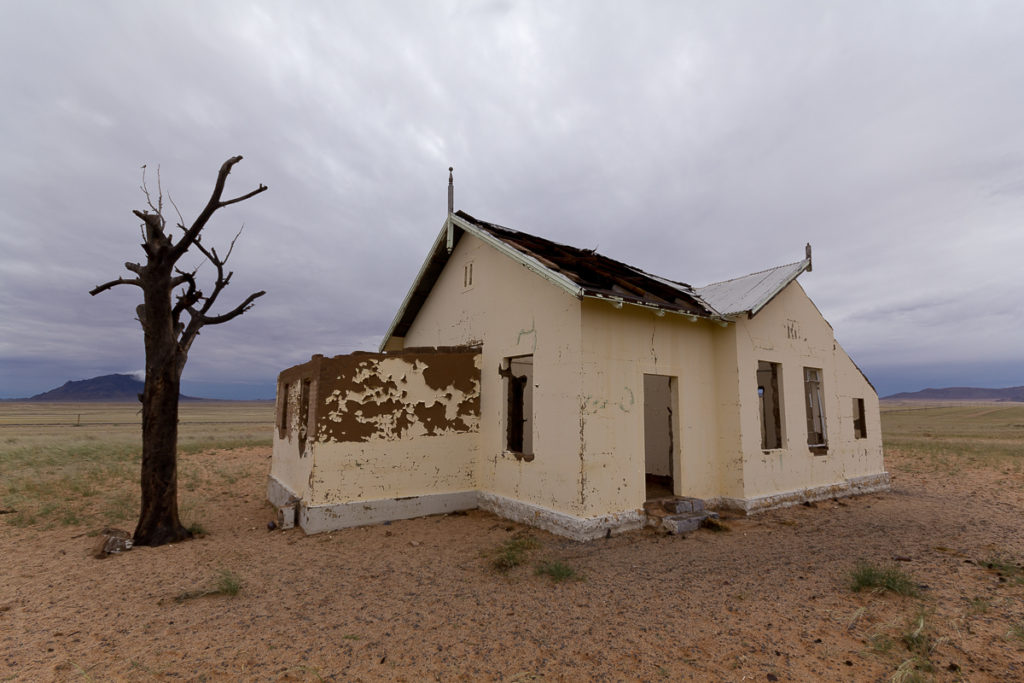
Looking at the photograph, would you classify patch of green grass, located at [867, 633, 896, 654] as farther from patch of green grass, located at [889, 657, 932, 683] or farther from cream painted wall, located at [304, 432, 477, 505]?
cream painted wall, located at [304, 432, 477, 505]

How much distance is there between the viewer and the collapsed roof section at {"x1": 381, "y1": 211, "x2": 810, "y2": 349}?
8.02 meters

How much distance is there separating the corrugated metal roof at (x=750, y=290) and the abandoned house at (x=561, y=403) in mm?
68

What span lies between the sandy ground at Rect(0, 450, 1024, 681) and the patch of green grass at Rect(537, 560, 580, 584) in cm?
10

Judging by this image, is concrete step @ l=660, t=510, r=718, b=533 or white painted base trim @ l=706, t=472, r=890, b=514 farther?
white painted base trim @ l=706, t=472, r=890, b=514

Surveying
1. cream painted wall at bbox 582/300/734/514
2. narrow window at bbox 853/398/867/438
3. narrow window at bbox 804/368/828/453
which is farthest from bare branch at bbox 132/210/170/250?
narrow window at bbox 853/398/867/438

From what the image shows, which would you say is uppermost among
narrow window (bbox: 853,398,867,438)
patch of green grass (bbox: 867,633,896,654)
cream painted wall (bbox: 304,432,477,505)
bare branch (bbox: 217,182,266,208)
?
bare branch (bbox: 217,182,266,208)

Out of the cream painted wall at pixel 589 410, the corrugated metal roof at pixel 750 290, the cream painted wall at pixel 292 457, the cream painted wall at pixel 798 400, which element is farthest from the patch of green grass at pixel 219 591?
the corrugated metal roof at pixel 750 290

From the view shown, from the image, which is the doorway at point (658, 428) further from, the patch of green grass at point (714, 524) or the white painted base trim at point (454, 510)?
the white painted base trim at point (454, 510)

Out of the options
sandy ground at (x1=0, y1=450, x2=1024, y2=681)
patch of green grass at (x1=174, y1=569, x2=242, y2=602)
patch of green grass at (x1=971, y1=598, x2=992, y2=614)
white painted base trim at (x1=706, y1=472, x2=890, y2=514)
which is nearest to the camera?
sandy ground at (x1=0, y1=450, x2=1024, y2=681)

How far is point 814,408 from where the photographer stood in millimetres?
11727

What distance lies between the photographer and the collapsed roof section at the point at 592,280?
8.02m

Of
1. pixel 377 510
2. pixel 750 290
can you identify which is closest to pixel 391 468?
pixel 377 510

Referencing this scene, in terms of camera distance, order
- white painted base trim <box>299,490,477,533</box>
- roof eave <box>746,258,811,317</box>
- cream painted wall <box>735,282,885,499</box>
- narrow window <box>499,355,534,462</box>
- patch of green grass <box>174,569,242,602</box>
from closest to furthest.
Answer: patch of green grass <box>174,569,242,602</box> → white painted base trim <box>299,490,477,533</box> → narrow window <box>499,355,534,462</box> → roof eave <box>746,258,811,317</box> → cream painted wall <box>735,282,885,499</box>

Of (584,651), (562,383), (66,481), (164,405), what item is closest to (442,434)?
(562,383)
